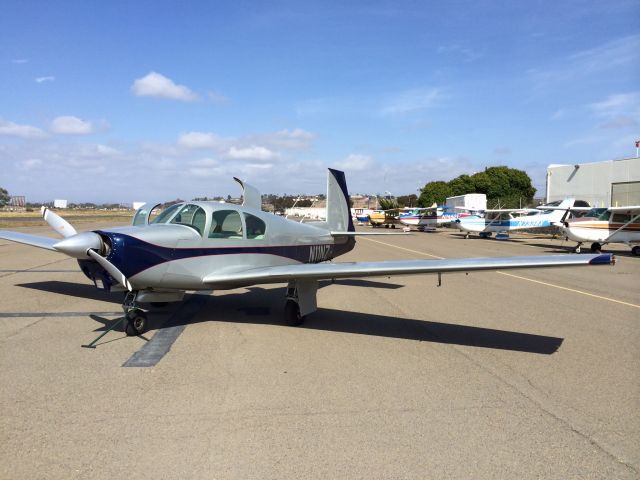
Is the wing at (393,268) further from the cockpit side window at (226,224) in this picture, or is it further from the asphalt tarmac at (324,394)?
the asphalt tarmac at (324,394)

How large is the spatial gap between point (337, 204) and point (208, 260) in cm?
471

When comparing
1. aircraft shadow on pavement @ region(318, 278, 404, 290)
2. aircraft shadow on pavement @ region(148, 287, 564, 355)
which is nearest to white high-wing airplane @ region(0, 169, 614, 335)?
aircraft shadow on pavement @ region(148, 287, 564, 355)

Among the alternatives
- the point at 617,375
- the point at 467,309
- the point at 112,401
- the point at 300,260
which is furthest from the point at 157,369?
the point at 467,309

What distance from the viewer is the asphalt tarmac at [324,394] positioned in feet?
10.4

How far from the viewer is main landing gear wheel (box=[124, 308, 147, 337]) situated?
6457mm

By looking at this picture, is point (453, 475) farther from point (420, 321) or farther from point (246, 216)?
point (246, 216)

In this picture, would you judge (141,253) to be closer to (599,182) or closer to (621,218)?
(621,218)

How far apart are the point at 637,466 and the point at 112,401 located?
14.0 feet

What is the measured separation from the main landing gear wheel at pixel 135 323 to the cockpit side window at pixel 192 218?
1.48m

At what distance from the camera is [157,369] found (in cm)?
509

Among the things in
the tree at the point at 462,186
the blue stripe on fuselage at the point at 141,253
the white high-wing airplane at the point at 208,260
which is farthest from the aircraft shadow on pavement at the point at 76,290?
the tree at the point at 462,186

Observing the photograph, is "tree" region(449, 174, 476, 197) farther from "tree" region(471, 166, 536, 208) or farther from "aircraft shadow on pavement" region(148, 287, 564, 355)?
"aircraft shadow on pavement" region(148, 287, 564, 355)

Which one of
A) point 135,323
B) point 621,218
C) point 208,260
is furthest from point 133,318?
point 621,218

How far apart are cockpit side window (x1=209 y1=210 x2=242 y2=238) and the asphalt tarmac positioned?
1453 mm
